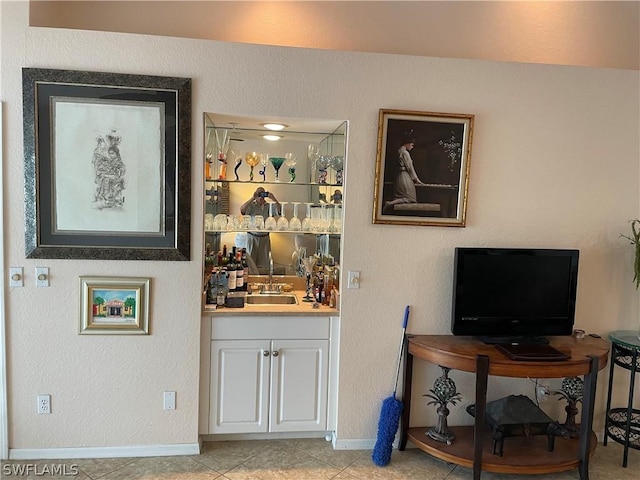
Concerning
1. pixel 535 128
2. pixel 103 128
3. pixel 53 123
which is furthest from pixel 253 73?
pixel 535 128

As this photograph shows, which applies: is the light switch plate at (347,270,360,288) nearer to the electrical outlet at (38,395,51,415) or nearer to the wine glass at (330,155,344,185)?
the wine glass at (330,155,344,185)

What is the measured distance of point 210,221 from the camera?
10.3 feet

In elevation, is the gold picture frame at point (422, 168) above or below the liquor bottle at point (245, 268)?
above

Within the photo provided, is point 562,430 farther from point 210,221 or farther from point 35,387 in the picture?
point 35,387

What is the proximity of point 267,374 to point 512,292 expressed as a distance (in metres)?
1.61

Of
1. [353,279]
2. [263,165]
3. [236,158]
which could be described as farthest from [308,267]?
[236,158]

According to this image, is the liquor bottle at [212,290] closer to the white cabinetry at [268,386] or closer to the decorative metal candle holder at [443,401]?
the white cabinetry at [268,386]

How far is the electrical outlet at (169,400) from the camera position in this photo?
2895mm

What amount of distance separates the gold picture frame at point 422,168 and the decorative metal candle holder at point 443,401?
0.97m

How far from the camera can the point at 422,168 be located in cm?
297

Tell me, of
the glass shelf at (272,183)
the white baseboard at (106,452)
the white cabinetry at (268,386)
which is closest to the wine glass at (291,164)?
the glass shelf at (272,183)

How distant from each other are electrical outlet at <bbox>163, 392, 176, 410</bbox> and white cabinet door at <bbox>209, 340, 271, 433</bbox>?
225 millimetres

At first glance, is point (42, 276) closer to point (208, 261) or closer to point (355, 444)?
point (208, 261)

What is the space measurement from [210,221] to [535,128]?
7.12 ft
